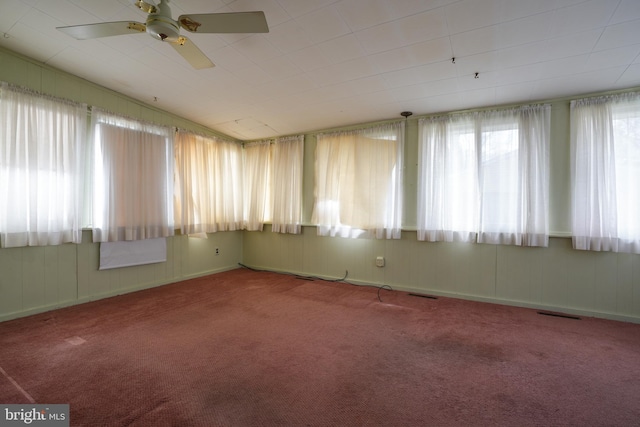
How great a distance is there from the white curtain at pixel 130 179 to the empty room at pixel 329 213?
1.1 inches

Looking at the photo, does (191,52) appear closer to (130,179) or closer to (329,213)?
(130,179)

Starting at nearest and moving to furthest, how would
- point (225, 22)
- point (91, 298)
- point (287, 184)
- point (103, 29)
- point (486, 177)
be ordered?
point (225, 22) < point (103, 29) < point (91, 298) < point (486, 177) < point (287, 184)

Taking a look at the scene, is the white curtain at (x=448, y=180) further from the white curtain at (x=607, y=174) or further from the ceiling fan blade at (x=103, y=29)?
the ceiling fan blade at (x=103, y=29)

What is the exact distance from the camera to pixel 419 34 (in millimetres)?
2365

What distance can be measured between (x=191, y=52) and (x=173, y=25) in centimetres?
32

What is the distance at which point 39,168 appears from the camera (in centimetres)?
304

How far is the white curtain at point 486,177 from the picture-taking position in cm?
341

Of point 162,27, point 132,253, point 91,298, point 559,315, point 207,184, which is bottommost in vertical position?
point 559,315

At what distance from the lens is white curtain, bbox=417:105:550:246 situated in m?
3.41

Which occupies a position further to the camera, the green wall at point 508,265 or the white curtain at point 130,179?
the white curtain at point 130,179

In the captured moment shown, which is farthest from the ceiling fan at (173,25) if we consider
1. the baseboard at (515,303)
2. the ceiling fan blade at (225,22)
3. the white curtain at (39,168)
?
the baseboard at (515,303)

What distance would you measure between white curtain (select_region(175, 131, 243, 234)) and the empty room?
51mm

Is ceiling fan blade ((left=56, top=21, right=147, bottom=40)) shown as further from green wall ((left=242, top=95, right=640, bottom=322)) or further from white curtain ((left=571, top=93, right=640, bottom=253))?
white curtain ((left=571, top=93, right=640, bottom=253))

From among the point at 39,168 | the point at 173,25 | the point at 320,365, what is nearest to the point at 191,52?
the point at 173,25
